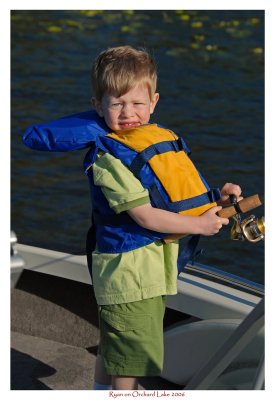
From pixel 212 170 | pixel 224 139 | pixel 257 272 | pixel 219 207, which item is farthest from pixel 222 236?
pixel 219 207

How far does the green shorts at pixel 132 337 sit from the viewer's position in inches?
108

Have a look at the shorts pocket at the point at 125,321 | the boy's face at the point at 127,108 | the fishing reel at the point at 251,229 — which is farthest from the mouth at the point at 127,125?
the shorts pocket at the point at 125,321

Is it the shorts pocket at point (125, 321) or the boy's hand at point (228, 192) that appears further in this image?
the boy's hand at point (228, 192)

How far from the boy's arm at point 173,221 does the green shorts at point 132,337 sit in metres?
0.24

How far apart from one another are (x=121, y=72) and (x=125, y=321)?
73 centimetres

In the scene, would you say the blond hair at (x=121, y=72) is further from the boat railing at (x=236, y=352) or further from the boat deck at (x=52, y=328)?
the boat deck at (x=52, y=328)

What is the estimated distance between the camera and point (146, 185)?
8.83ft

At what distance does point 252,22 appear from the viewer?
14898mm

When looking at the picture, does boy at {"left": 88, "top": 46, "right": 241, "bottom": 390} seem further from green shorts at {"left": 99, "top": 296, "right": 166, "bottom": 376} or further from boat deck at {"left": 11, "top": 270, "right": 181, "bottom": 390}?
boat deck at {"left": 11, "top": 270, "right": 181, "bottom": 390}

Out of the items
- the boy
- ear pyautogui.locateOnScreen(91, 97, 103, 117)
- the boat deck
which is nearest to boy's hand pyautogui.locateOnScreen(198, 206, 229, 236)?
the boy

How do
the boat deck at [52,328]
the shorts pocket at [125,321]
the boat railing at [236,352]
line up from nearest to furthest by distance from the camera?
the boat railing at [236,352]
the shorts pocket at [125,321]
the boat deck at [52,328]

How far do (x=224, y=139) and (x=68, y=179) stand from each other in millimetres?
2094

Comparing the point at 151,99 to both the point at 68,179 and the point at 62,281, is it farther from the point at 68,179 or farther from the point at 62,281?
the point at 68,179

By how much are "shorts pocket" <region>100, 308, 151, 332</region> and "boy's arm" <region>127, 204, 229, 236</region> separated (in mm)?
281
